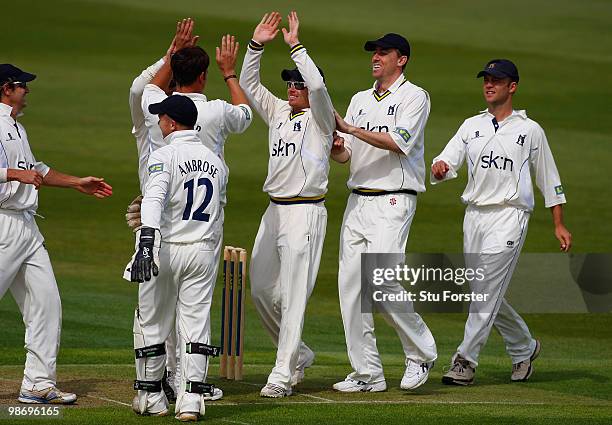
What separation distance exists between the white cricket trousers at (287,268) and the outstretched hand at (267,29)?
47.4 inches

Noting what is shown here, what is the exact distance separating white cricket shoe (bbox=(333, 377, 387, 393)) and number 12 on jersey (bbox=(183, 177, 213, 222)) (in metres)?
1.96

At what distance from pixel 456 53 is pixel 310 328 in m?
21.1

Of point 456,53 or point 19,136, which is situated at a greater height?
point 456,53

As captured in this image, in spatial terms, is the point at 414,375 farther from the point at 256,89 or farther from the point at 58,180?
the point at 58,180

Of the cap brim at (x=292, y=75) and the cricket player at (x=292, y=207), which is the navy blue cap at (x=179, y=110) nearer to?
the cricket player at (x=292, y=207)

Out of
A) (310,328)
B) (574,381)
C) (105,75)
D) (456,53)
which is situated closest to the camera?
(574,381)

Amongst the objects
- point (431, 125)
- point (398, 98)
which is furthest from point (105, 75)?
point (398, 98)

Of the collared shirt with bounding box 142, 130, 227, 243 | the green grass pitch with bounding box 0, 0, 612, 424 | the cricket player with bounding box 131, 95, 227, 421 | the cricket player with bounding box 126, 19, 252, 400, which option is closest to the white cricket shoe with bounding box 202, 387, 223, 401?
the cricket player with bounding box 126, 19, 252, 400

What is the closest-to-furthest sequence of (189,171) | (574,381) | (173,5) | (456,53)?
1. (189,171)
2. (574,381)
3. (456,53)
4. (173,5)

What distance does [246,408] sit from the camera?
8.48m

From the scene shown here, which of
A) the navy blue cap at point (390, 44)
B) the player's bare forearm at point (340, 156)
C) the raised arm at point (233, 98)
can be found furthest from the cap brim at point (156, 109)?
the navy blue cap at point (390, 44)

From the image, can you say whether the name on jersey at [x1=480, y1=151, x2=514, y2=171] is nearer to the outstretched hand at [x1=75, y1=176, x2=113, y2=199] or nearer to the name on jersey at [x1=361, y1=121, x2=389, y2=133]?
the name on jersey at [x1=361, y1=121, x2=389, y2=133]

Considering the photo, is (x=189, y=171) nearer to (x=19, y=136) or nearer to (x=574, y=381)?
(x=19, y=136)

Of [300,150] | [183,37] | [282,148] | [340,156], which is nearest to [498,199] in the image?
[340,156]
